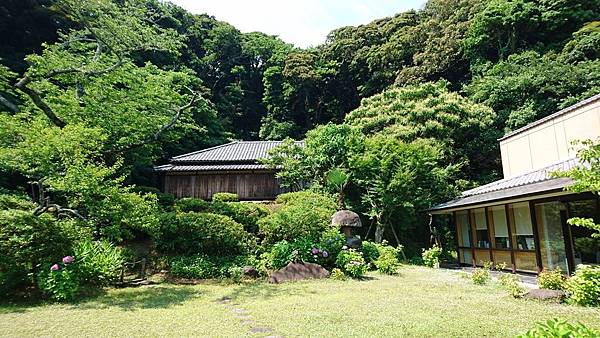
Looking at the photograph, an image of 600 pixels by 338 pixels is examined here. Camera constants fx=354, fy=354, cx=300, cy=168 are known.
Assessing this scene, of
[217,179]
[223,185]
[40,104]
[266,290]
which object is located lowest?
[266,290]

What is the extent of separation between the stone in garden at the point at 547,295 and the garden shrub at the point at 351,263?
14.2ft

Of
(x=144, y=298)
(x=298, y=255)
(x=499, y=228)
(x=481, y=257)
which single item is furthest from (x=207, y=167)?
(x=499, y=228)

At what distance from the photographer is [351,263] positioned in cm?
1041

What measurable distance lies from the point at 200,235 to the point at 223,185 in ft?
26.8

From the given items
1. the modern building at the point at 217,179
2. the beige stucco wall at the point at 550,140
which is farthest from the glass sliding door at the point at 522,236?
the modern building at the point at 217,179

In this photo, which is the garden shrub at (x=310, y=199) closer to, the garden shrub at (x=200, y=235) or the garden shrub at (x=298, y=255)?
the garden shrub at (x=298, y=255)

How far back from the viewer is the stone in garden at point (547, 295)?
658 centimetres

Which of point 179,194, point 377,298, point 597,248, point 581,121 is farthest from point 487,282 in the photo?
point 179,194

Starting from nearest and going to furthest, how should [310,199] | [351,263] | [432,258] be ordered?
[351,263] → [310,199] → [432,258]

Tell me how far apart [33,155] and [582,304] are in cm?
1187

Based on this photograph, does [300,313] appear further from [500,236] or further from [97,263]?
[500,236]

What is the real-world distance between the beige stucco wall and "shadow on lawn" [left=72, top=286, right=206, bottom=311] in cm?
1088

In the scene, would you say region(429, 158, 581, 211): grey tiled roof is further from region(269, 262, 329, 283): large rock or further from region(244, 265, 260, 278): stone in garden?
region(244, 265, 260, 278): stone in garden

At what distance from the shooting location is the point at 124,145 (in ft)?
44.1
